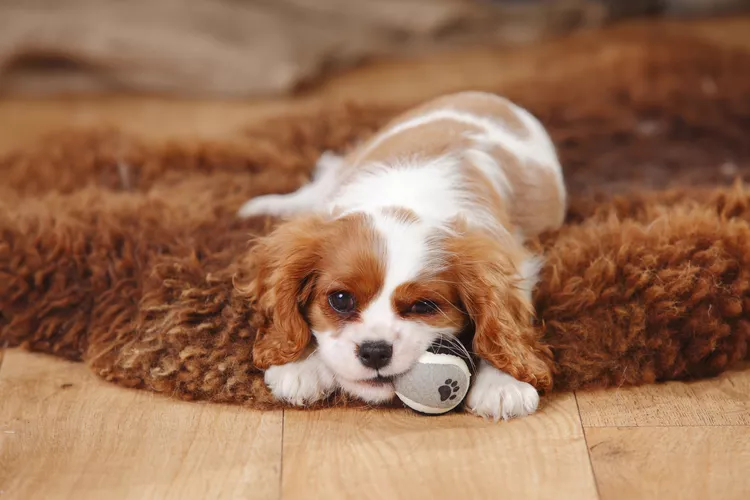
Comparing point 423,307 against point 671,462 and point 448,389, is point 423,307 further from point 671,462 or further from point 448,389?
point 671,462

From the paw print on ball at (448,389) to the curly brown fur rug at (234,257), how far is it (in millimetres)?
346

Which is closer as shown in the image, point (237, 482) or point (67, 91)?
point (237, 482)

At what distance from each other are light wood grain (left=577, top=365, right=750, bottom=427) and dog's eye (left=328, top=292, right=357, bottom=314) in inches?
25.6

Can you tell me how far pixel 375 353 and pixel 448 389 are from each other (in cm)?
21

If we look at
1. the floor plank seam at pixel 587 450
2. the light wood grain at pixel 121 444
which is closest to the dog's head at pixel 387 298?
the floor plank seam at pixel 587 450

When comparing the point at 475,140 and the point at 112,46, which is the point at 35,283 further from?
the point at 112,46

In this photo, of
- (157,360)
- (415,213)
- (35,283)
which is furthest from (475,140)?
(35,283)

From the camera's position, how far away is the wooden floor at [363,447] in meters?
2.37

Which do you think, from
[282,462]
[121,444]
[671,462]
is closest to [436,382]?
[282,462]

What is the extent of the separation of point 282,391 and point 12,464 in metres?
0.67

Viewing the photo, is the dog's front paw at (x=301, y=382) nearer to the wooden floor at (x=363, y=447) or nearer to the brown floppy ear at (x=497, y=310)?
the wooden floor at (x=363, y=447)

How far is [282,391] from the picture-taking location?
266 centimetres

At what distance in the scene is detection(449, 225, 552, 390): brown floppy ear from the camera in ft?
8.42

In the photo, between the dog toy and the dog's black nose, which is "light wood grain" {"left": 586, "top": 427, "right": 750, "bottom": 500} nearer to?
the dog toy
